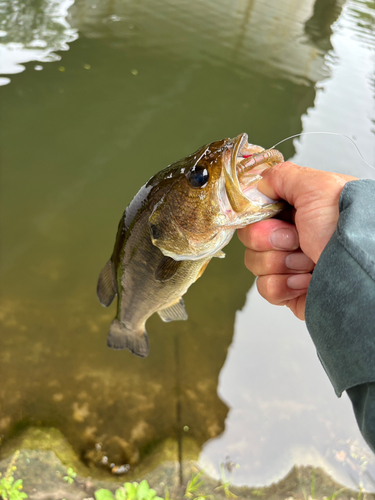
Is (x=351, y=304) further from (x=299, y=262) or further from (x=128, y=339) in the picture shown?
(x=128, y=339)

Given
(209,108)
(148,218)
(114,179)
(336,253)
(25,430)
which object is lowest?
(25,430)

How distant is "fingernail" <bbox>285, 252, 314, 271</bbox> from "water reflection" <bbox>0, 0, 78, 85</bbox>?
481 centimetres

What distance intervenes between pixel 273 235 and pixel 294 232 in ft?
0.28

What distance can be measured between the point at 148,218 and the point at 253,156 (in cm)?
A: 52

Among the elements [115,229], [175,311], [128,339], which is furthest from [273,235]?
[115,229]

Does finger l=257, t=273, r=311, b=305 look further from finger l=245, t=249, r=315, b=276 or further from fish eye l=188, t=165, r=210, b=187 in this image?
fish eye l=188, t=165, r=210, b=187

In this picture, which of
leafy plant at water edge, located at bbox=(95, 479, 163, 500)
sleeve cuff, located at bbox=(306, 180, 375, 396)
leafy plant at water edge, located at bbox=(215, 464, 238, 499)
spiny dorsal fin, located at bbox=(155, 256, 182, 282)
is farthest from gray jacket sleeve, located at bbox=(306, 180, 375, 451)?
leafy plant at water edge, located at bbox=(215, 464, 238, 499)

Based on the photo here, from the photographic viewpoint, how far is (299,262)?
1.49 m

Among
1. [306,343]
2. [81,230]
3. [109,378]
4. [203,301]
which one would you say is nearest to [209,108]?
[81,230]

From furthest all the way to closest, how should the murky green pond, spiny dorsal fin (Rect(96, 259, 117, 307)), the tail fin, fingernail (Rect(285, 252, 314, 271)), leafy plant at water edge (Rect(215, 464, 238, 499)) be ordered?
the murky green pond → leafy plant at water edge (Rect(215, 464, 238, 499)) → the tail fin → spiny dorsal fin (Rect(96, 259, 117, 307)) → fingernail (Rect(285, 252, 314, 271))

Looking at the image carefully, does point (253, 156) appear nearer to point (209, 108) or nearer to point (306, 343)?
point (306, 343)

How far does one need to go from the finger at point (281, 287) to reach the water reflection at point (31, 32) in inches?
187

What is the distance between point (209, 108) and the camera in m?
5.28

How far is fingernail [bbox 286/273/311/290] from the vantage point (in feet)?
4.94
